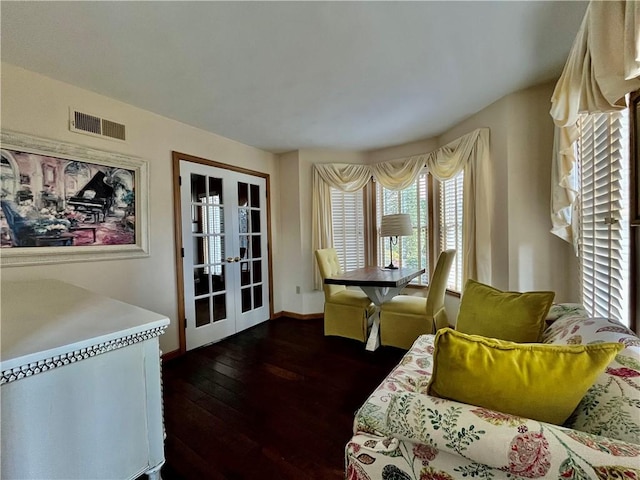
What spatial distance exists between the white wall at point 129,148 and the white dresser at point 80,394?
1223 millimetres

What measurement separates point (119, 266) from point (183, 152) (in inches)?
50.1

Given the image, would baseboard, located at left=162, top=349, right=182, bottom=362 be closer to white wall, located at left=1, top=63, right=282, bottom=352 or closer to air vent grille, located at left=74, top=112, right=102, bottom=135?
white wall, located at left=1, top=63, right=282, bottom=352

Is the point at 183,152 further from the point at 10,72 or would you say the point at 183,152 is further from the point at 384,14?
the point at 384,14

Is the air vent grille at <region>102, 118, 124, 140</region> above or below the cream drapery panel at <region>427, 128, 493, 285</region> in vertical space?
above

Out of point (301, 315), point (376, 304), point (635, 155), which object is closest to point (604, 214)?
point (635, 155)

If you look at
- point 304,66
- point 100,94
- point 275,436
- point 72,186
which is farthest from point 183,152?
point 275,436

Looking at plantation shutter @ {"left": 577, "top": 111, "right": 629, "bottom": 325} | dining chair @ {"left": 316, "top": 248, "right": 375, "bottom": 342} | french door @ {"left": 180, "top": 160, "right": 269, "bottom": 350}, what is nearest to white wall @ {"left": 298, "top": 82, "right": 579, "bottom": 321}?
plantation shutter @ {"left": 577, "top": 111, "right": 629, "bottom": 325}

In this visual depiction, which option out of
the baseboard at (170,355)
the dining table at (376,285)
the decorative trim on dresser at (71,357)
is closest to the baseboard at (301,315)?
the dining table at (376,285)

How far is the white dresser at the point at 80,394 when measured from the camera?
0.78m

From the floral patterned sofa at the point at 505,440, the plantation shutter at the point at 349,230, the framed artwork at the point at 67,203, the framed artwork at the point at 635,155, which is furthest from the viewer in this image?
the plantation shutter at the point at 349,230

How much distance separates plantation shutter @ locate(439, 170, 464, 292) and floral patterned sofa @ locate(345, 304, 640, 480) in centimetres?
224

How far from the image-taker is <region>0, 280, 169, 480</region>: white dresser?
777 millimetres

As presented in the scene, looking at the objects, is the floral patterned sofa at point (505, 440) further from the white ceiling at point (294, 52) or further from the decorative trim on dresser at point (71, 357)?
the white ceiling at point (294, 52)

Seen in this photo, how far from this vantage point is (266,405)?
1936mm
